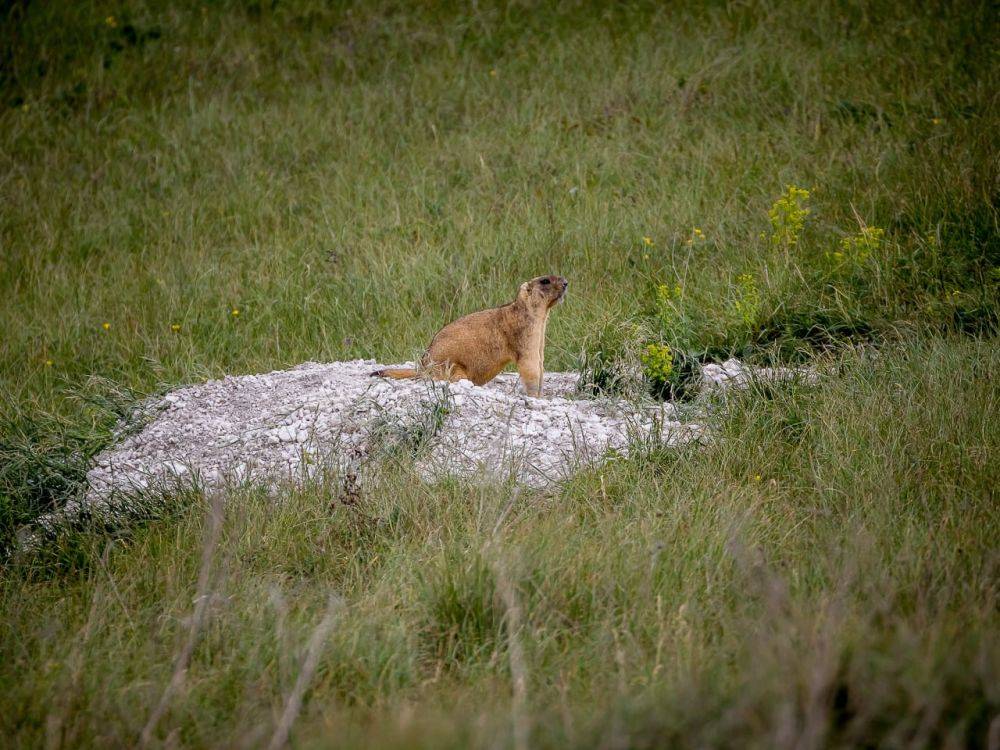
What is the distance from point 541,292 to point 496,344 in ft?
1.80

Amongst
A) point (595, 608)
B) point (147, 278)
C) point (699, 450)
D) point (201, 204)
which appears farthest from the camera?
point (201, 204)

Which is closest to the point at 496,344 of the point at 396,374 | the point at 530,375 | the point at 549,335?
the point at 530,375

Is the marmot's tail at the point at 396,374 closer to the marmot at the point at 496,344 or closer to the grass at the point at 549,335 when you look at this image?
the marmot at the point at 496,344

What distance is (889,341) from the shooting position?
6.43 metres

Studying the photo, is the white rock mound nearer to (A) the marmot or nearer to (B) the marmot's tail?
(B) the marmot's tail

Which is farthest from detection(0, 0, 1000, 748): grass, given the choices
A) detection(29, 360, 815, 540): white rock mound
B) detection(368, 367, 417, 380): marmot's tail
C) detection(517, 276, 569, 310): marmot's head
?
detection(368, 367, 417, 380): marmot's tail

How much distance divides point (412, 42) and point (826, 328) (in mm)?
8664

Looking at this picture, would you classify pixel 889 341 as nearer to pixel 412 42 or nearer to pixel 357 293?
pixel 357 293

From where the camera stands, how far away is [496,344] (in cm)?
647

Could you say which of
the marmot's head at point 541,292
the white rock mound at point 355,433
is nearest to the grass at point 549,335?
the white rock mound at point 355,433

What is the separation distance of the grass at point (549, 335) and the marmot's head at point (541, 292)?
0.45 m

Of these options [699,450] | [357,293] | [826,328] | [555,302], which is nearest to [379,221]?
[357,293]

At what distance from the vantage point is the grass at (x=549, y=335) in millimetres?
3078

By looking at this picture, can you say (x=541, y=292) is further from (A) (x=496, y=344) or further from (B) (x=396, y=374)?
(B) (x=396, y=374)
